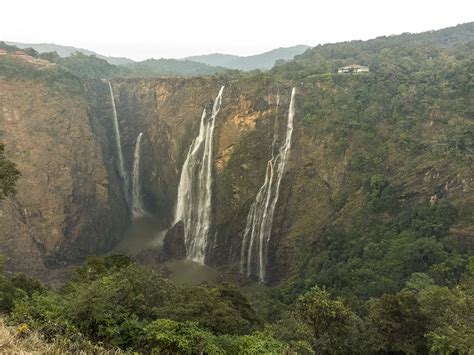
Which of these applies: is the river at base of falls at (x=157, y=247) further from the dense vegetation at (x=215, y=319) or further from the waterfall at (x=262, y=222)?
the dense vegetation at (x=215, y=319)

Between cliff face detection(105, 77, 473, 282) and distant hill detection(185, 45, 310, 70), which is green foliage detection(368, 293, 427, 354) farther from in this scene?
distant hill detection(185, 45, 310, 70)

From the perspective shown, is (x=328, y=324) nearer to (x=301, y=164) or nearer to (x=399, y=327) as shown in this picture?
(x=399, y=327)

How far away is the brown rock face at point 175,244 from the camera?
2934 centimetres

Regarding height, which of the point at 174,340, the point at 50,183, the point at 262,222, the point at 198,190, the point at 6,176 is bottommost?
the point at 262,222

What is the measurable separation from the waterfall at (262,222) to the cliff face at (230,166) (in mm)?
497

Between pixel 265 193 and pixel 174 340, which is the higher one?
pixel 174 340

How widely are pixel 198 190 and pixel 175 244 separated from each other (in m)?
4.45

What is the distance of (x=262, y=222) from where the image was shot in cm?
2697

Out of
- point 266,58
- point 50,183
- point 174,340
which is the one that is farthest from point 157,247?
point 266,58

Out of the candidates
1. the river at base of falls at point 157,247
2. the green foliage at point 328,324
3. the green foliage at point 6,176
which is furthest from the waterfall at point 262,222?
the green foliage at point 6,176

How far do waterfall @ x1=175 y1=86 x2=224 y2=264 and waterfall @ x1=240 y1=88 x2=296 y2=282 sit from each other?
336 centimetres

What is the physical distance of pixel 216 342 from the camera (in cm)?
915

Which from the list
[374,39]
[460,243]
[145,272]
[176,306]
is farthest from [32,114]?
[374,39]

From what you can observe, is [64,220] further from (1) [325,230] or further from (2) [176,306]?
(2) [176,306]
